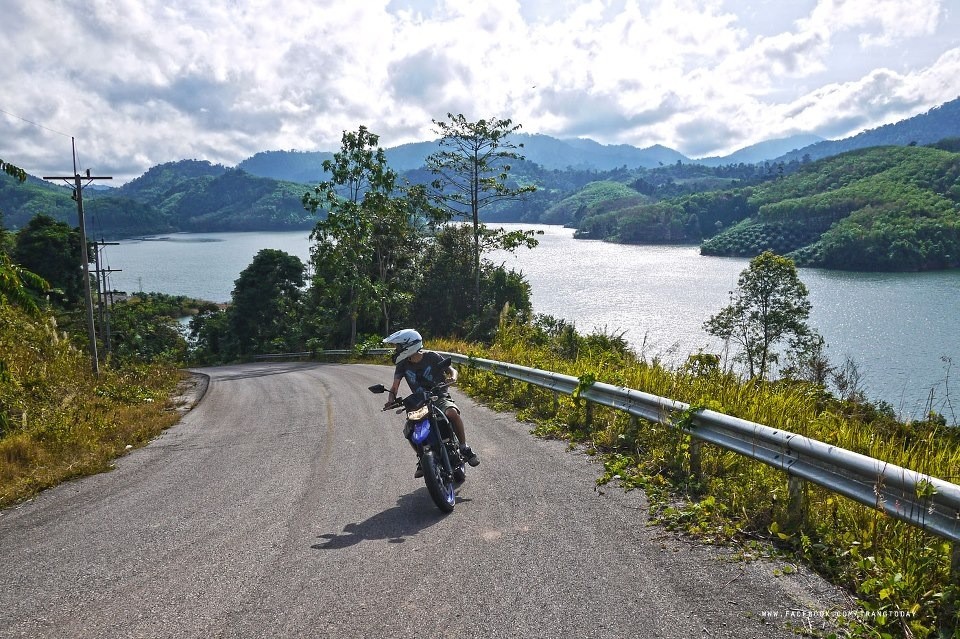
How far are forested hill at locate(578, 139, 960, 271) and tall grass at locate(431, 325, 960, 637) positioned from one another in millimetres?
Answer: 109132

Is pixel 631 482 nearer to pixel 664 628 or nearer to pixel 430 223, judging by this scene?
pixel 664 628

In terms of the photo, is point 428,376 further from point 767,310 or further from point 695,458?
point 767,310

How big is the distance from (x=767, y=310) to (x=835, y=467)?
4218 centimetres

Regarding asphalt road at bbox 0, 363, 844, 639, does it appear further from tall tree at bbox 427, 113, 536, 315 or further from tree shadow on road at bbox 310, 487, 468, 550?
tall tree at bbox 427, 113, 536, 315

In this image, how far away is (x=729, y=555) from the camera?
4.00 metres

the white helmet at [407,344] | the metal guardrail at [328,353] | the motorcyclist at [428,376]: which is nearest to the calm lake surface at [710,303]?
the motorcyclist at [428,376]

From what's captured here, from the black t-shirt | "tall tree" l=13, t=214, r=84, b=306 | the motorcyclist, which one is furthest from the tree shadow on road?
"tall tree" l=13, t=214, r=84, b=306

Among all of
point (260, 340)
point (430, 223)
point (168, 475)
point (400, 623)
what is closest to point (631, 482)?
point (400, 623)

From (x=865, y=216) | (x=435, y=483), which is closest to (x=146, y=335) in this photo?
(x=435, y=483)

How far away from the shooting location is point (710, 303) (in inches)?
2842

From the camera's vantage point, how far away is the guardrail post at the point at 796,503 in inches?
165

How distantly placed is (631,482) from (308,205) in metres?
28.9

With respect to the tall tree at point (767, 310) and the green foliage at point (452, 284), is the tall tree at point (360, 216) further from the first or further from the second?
the tall tree at point (767, 310)

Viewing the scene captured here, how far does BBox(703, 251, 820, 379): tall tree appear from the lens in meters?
40.7
